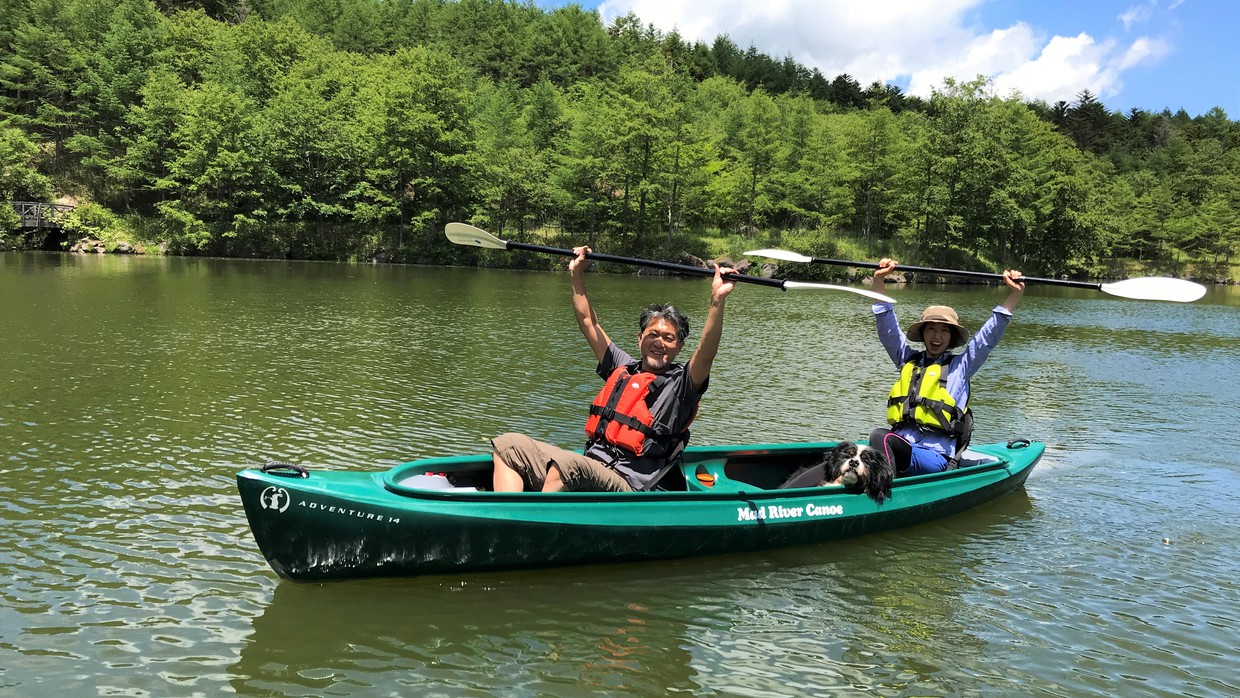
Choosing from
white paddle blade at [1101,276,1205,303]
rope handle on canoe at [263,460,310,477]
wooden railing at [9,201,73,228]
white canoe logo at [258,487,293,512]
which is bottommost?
white canoe logo at [258,487,293,512]

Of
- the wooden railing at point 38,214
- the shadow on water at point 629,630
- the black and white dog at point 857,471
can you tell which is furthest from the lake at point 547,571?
the wooden railing at point 38,214

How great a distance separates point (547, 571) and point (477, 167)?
Result: 139 ft

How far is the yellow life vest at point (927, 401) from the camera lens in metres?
6.82

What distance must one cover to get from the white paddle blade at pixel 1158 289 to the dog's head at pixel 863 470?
135 inches

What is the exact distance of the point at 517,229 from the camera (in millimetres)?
48281

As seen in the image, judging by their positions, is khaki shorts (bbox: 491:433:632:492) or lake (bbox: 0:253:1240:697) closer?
lake (bbox: 0:253:1240:697)

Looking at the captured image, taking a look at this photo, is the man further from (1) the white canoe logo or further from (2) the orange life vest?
(1) the white canoe logo

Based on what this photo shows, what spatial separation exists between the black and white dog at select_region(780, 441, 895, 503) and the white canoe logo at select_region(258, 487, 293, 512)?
A: 3.92 metres

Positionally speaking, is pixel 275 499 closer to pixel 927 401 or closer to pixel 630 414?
pixel 630 414

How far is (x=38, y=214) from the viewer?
1548 inches

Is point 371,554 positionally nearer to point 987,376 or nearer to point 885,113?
point 987,376

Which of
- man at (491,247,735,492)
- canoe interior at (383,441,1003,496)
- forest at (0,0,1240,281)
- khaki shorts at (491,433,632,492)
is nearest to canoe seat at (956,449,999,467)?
canoe interior at (383,441,1003,496)

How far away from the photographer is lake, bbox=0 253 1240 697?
4.31 metres

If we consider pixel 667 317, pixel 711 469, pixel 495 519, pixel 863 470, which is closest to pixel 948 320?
pixel 863 470
